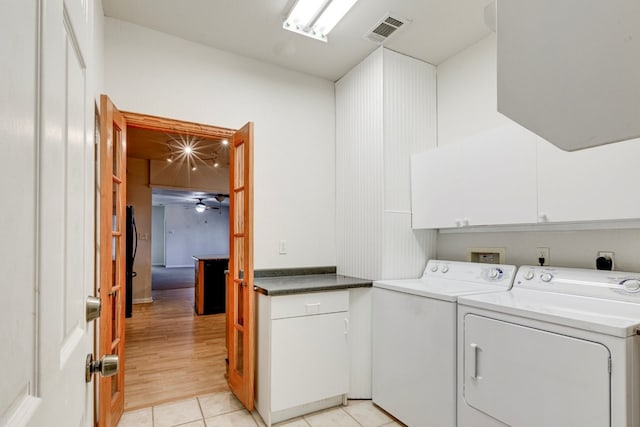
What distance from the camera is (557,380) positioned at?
1473mm

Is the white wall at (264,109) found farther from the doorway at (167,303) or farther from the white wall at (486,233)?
the white wall at (486,233)

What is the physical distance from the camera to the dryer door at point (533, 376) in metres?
1.37

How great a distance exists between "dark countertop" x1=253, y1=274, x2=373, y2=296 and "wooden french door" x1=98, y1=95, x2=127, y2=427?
0.94 meters

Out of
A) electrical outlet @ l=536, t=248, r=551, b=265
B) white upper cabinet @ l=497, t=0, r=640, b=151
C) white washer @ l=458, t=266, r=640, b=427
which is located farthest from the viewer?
electrical outlet @ l=536, t=248, r=551, b=265

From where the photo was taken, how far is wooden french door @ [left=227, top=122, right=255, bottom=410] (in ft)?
7.94

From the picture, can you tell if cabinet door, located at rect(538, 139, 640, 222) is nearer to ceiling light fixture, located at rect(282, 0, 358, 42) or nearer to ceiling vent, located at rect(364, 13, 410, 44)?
ceiling vent, located at rect(364, 13, 410, 44)

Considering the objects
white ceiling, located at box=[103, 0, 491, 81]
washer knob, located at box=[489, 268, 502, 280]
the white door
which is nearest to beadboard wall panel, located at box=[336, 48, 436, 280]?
white ceiling, located at box=[103, 0, 491, 81]

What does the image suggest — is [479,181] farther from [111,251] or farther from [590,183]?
[111,251]

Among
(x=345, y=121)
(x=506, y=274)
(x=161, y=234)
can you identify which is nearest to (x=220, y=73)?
(x=345, y=121)

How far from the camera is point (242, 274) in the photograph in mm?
2592

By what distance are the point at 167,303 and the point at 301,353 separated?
4.77m

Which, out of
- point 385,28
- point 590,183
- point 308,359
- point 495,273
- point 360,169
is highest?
point 385,28

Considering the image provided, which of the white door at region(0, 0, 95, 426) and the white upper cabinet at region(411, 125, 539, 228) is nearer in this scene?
the white door at region(0, 0, 95, 426)

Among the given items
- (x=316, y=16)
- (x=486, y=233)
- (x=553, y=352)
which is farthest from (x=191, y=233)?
(x=553, y=352)
